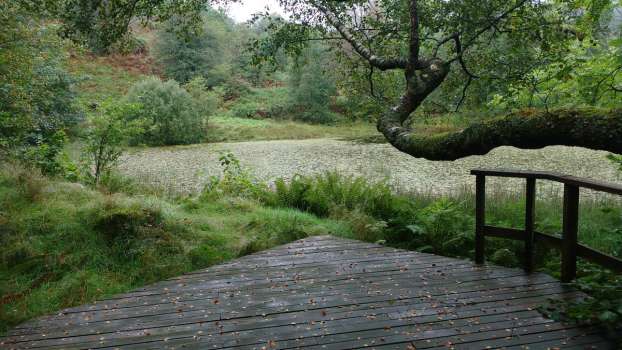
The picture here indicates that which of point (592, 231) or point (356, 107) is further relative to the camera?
point (592, 231)

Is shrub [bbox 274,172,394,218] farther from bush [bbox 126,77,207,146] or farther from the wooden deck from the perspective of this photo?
bush [bbox 126,77,207,146]

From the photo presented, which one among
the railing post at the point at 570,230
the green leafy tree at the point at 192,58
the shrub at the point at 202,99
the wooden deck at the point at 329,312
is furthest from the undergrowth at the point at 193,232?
the green leafy tree at the point at 192,58

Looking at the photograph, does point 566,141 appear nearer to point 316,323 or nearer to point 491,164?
point 316,323

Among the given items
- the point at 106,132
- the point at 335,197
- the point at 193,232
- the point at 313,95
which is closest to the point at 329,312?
the point at 193,232

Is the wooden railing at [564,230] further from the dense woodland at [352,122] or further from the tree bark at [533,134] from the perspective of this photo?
the tree bark at [533,134]

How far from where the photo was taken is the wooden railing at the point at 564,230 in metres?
3.05

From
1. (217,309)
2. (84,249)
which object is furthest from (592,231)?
(84,249)

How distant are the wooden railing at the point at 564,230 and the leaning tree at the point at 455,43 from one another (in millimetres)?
874

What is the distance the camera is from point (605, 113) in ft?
6.84

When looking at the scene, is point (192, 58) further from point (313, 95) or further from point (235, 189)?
point (235, 189)

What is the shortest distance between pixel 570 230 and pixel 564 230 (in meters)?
0.05

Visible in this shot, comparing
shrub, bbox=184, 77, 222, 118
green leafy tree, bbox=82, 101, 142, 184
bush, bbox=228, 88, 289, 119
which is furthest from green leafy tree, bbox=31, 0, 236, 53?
bush, bbox=228, 88, 289, 119

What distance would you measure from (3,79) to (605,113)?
28.1ft

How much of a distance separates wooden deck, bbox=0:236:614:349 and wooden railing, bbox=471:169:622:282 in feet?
0.66
